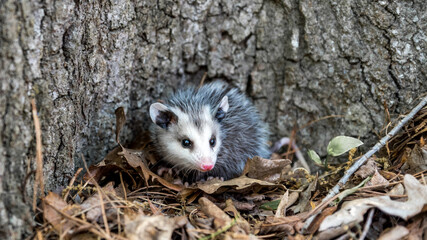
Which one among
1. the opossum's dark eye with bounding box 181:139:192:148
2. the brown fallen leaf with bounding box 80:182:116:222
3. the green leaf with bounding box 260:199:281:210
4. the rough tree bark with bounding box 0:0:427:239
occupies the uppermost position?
the rough tree bark with bounding box 0:0:427:239

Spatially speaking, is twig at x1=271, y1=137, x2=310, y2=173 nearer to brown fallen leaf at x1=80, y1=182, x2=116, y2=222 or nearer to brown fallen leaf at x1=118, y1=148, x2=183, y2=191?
brown fallen leaf at x1=118, y1=148, x2=183, y2=191

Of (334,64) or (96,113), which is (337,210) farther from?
(96,113)

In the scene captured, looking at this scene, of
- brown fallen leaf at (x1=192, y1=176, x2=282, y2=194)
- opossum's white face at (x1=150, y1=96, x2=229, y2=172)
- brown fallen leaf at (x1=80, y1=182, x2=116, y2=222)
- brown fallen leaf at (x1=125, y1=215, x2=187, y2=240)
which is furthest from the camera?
opossum's white face at (x1=150, y1=96, x2=229, y2=172)

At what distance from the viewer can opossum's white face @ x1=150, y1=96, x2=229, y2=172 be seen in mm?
2506

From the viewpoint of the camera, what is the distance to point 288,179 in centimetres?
249

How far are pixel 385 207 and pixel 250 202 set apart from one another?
27.6 inches

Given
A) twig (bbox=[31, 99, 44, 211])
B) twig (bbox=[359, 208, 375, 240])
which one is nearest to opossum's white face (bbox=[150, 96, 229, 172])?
twig (bbox=[31, 99, 44, 211])

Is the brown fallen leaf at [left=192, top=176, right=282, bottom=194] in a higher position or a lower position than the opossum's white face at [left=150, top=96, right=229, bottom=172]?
lower

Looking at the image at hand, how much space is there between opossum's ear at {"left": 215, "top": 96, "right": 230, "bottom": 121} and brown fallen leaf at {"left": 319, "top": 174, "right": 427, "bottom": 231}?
3.31 ft

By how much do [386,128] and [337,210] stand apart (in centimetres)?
68

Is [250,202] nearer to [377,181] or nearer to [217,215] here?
[217,215]

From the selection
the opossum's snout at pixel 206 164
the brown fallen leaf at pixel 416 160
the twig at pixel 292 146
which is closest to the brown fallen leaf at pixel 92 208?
the opossum's snout at pixel 206 164

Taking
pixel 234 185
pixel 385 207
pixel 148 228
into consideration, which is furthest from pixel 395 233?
pixel 148 228

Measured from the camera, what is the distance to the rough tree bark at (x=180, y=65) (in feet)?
5.91
